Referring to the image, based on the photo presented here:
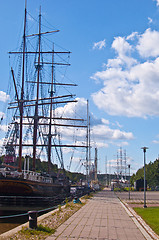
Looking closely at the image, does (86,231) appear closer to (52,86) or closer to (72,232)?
(72,232)

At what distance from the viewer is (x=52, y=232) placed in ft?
33.3

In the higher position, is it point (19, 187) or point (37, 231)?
point (37, 231)

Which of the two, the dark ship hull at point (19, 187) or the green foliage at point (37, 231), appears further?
the dark ship hull at point (19, 187)

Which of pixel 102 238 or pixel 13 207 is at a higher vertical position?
pixel 102 238

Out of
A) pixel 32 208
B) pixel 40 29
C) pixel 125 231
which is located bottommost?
pixel 32 208

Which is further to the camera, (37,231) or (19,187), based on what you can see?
(19,187)

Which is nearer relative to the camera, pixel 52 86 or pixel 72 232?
pixel 72 232

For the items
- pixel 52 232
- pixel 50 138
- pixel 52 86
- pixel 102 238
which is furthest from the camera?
pixel 52 86

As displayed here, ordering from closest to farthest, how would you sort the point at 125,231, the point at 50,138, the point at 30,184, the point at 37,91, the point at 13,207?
the point at 125,231
the point at 13,207
the point at 30,184
the point at 37,91
the point at 50,138

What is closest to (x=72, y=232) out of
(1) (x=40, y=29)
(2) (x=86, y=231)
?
(2) (x=86, y=231)

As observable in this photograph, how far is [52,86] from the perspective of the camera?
58.5m

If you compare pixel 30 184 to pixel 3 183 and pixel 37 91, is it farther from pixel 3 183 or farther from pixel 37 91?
pixel 37 91

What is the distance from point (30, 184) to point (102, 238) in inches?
750

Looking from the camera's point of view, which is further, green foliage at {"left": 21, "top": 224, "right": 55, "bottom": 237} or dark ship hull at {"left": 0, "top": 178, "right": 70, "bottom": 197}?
Answer: dark ship hull at {"left": 0, "top": 178, "right": 70, "bottom": 197}
